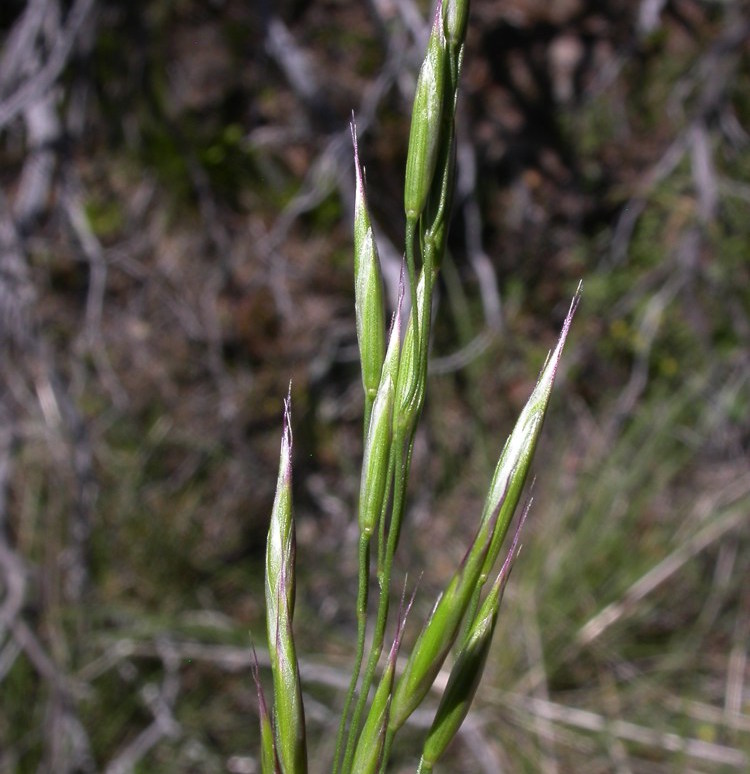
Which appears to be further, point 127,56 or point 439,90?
point 127,56

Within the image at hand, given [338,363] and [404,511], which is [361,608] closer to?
[404,511]

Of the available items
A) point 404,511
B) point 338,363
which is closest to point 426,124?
point 404,511

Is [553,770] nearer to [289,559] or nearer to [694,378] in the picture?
[694,378]

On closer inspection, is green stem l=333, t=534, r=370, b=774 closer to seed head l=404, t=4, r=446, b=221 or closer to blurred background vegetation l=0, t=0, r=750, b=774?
seed head l=404, t=4, r=446, b=221

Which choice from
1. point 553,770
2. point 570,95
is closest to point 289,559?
point 553,770

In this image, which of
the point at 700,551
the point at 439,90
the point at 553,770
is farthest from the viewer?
the point at 700,551

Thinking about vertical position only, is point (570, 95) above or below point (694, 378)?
above

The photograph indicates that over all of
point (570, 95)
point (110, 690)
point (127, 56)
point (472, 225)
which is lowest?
point (110, 690)

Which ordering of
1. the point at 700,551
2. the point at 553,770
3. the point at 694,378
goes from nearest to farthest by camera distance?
1. the point at 553,770
2. the point at 700,551
3. the point at 694,378
